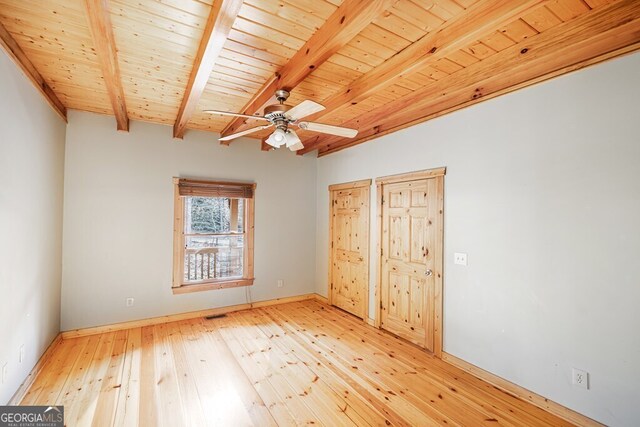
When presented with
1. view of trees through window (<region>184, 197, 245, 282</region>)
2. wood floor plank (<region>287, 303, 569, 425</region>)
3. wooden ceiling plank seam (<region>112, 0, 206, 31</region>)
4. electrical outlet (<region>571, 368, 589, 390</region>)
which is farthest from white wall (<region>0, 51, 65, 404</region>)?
electrical outlet (<region>571, 368, 589, 390</region>)

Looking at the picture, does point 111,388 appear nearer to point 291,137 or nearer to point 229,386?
point 229,386

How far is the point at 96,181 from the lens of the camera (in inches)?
146

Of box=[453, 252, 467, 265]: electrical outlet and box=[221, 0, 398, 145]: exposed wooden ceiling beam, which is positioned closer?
box=[221, 0, 398, 145]: exposed wooden ceiling beam

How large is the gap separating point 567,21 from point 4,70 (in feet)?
12.7

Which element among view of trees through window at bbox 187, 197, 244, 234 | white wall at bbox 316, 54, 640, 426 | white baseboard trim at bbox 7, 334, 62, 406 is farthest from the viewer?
view of trees through window at bbox 187, 197, 244, 234

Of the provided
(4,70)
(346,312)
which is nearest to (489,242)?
(346,312)

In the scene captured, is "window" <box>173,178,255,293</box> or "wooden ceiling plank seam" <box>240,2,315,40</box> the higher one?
"wooden ceiling plank seam" <box>240,2,315,40</box>

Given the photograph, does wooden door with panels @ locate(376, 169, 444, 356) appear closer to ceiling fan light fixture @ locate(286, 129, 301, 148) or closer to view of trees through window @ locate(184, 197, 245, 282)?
ceiling fan light fixture @ locate(286, 129, 301, 148)

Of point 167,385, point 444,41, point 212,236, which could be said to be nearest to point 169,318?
point 212,236

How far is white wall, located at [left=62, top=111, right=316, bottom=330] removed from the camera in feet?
11.9

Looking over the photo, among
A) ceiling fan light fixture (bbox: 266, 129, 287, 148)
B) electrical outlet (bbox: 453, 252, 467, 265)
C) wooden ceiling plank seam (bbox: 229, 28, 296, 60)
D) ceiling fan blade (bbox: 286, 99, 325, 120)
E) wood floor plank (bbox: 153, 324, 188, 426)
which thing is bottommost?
wood floor plank (bbox: 153, 324, 188, 426)

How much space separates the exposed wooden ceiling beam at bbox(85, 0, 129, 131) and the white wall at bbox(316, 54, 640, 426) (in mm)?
3154

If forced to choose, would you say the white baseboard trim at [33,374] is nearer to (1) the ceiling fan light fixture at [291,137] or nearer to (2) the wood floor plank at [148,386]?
(2) the wood floor plank at [148,386]

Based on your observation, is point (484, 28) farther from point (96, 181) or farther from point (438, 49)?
point (96, 181)
